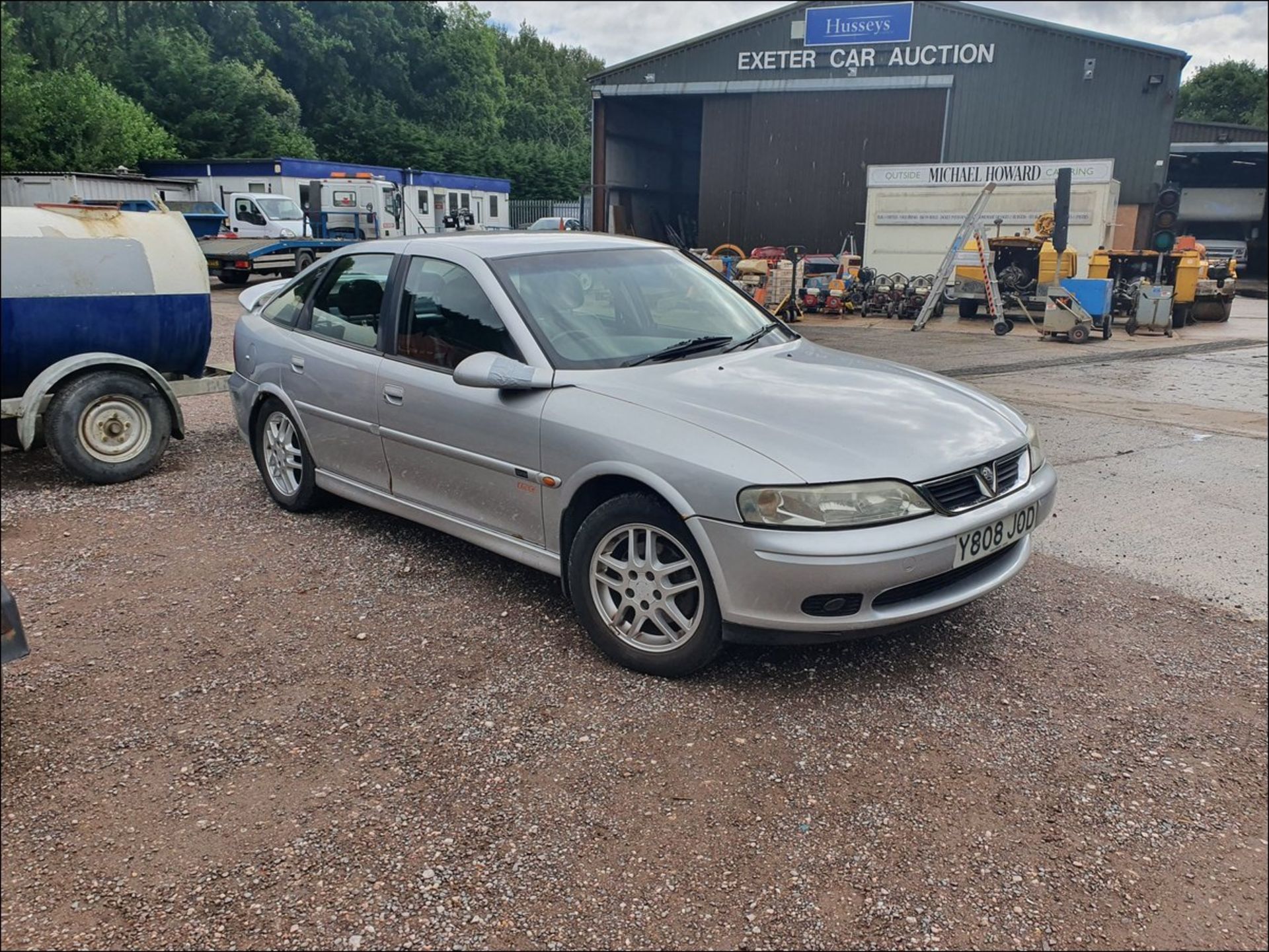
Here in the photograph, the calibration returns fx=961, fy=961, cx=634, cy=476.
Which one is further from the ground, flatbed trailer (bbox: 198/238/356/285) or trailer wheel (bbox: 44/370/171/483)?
flatbed trailer (bbox: 198/238/356/285)

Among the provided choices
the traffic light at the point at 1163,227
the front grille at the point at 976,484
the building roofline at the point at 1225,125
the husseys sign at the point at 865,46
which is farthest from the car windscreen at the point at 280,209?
the building roofline at the point at 1225,125

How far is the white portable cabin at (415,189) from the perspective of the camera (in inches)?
879

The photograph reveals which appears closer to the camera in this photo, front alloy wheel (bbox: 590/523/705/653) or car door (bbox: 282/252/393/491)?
front alloy wheel (bbox: 590/523/705/653)

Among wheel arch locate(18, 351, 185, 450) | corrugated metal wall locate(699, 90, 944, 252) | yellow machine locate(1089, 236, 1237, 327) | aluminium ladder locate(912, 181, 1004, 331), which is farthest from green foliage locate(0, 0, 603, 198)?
corrugated metal wall locate(699, 90, 944, 252)

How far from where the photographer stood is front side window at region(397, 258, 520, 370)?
3922 mm

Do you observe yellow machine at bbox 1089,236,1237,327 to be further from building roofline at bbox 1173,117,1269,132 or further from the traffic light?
building roofline at bbox 1173,117,1269,132

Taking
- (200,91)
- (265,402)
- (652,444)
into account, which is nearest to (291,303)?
(265,402)

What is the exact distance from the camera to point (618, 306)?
4.12 meters

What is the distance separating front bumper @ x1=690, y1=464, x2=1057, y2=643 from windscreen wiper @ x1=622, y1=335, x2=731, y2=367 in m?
0.93

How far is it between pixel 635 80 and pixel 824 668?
29.5 m

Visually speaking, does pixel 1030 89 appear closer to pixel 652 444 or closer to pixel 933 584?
pixel 933 584

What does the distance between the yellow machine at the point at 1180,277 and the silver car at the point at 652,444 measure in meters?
14.8

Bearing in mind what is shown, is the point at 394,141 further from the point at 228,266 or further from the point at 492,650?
the point at 492,650

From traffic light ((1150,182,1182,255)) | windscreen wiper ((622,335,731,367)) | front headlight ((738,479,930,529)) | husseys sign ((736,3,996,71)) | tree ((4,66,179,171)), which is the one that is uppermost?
husseys sign ((736,3,996,71))
